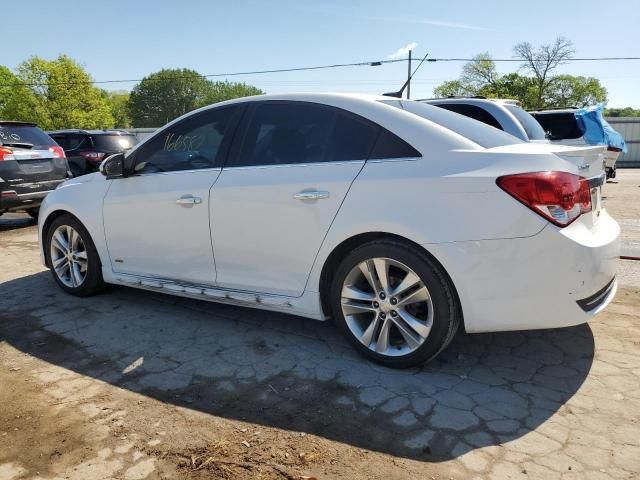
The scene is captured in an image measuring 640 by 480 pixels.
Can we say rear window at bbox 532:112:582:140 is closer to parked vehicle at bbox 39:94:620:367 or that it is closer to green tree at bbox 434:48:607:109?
parked vehicle at bbox 39:94:620:367

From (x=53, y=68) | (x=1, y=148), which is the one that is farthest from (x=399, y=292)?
(x=53, y=68)

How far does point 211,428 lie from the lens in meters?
2.55

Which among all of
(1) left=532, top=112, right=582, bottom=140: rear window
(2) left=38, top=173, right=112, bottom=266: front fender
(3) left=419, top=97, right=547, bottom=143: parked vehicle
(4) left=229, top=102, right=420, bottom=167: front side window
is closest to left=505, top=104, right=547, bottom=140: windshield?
(3) left=419, top=97, right=547, bottom=143: parked vehicle

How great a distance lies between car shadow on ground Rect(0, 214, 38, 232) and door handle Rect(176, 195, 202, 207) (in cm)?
639

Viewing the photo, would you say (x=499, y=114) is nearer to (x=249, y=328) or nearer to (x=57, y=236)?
(x=249, y=328)

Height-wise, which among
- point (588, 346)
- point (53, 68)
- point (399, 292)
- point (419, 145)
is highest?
point (53, 68)

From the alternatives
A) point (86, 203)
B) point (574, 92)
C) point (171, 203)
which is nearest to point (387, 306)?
point (171, 203)

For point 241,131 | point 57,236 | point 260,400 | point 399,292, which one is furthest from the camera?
point 57,236

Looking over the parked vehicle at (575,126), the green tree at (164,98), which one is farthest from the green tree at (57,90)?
the parked vehicle at (575,126)

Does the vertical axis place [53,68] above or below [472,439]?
above

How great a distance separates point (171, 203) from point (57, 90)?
59.4 m

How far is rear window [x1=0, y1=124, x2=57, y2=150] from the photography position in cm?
799

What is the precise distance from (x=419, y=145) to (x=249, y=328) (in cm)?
189

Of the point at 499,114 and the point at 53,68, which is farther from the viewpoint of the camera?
the point at 53,68
